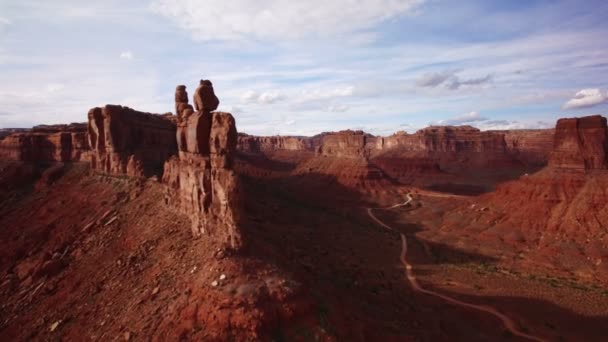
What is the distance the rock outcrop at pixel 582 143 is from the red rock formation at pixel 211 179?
63.4 metres

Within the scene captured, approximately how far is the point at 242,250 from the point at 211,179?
5410 millimetres

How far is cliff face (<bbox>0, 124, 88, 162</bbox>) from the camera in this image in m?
47.8

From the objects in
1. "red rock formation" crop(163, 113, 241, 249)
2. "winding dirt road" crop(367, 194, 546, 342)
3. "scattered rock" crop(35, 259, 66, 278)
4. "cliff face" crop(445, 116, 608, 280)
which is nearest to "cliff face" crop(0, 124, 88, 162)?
"scattered rock" crop(35, 259, 66, 278)

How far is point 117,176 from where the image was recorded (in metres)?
39.8

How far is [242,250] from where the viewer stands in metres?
19.7

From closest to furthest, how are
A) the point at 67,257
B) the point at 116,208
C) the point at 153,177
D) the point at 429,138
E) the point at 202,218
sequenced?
the point at 202,218, the point at 67,257, the point at 116,208, the point at 153,177, the point at 429,138

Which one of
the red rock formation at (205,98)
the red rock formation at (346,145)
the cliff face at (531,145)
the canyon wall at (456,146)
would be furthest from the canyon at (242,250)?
the cliff face at (531,145)

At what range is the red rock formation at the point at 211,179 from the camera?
21.1 meters

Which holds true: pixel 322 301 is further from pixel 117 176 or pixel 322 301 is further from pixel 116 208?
→ pixel 117 176

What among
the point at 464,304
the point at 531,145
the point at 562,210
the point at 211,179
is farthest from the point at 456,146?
the point at 211,179

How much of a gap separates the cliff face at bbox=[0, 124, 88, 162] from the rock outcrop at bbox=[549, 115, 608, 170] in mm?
73005

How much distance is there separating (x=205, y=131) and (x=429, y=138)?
478 ft

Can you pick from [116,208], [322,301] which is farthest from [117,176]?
[322,301]

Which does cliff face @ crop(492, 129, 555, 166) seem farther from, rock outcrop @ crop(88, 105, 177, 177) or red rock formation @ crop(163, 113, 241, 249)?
red rock formation @ crop(163, 113, 241, 249)
